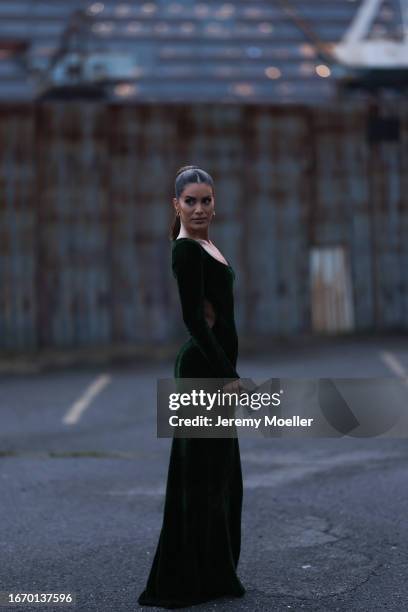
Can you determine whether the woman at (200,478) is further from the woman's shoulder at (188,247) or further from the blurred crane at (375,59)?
the blurred crane at (375,59)

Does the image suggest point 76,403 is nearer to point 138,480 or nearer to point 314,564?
point 138,480

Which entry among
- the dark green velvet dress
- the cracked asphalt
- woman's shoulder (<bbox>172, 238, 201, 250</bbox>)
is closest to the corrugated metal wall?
the cracked asphalt

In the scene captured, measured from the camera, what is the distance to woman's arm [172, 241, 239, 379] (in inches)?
150

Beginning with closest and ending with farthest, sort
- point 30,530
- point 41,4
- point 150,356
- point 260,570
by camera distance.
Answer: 1. point 260,570
2. point 30,530
3. point 150,356
4. point 41,4

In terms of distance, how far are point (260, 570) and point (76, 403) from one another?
6431 mm

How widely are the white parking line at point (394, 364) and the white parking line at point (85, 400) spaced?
416 centimetres

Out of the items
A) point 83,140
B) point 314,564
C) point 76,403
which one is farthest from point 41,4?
point 314,564

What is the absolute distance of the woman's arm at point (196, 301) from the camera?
3803 millimetres

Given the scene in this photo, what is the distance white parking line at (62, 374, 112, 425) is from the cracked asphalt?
0.14 metres

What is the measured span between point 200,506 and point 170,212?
11567 millimetres

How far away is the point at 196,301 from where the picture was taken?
150 inches

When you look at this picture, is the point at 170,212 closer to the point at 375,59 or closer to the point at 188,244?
the point at 188,244

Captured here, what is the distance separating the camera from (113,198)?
15.3 m

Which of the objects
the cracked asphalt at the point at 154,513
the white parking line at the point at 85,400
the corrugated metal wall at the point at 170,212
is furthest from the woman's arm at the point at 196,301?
the corrugated metal wall at the point at 170,212
